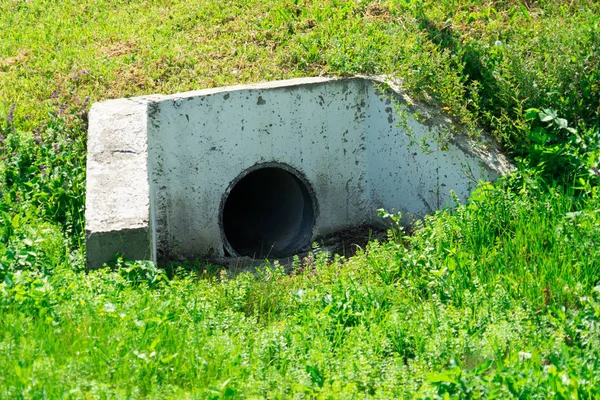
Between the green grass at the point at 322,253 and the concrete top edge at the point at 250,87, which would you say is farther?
the concrete top edge at the point at 250,87

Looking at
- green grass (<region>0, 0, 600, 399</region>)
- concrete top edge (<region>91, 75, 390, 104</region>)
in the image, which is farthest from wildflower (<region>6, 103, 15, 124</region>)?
concrete top edge (<region>91, 75, 390, 104</region>)

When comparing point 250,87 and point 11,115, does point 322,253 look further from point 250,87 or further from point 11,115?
point 11,115

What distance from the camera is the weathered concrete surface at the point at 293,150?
6.68m

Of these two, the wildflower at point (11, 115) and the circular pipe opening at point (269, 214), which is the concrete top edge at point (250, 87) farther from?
the wildflower at point (11, 115)

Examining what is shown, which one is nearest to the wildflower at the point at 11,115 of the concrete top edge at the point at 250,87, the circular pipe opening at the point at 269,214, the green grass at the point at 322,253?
the green grass at the point at 322,253

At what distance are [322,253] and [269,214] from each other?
2.88 metres

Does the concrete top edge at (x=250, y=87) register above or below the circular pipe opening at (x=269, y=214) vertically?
above

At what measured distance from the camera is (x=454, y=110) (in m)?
6.85

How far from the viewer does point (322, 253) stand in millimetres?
5766

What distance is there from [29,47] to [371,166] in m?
3.88

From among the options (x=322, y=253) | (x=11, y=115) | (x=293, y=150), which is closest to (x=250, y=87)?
(x=293, y=150)

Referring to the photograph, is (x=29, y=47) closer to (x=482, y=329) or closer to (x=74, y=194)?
(x=74, y=194)

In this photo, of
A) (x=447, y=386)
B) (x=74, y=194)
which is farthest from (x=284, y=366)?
(x=74, y=194)

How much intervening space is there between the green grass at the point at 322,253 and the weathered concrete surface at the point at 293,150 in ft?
1.01
